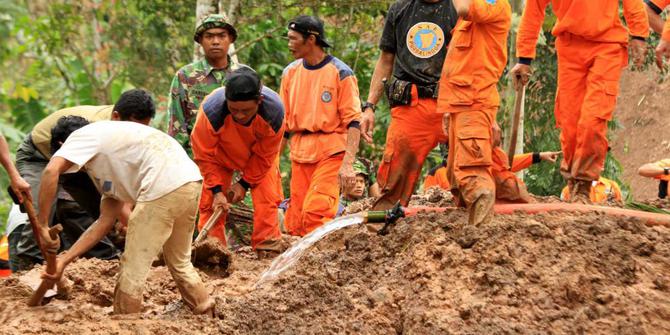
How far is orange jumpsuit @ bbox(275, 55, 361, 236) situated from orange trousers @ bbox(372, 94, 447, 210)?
3.75ft

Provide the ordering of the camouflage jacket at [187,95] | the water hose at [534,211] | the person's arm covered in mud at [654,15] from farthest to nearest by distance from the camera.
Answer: the camouflage jacket at [187,95], the person's arm covered in mud at [654,15], the water hose at [534,211]

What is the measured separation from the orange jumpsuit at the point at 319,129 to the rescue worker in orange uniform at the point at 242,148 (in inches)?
10.5

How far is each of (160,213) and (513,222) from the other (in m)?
2.19

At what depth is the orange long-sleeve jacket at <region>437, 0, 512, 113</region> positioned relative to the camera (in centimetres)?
595

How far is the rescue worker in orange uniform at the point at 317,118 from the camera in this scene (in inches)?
305

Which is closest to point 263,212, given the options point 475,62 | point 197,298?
point 197,298

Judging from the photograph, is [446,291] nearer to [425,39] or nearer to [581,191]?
[425,39]

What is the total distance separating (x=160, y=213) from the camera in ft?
17.0

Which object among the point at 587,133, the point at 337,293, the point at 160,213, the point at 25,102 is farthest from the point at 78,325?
the point at 25,102

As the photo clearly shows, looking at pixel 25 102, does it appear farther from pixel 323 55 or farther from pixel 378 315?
pixel 378 315

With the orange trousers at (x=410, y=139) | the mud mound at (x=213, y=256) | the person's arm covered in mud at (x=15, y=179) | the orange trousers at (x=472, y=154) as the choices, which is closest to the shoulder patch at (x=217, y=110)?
the mud mound at (x=213, y=256)

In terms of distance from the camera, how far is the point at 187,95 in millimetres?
7996

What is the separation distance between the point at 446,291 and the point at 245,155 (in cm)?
285

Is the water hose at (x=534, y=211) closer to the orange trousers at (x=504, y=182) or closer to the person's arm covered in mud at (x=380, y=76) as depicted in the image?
the orange trousers at (x=504, y=182)
